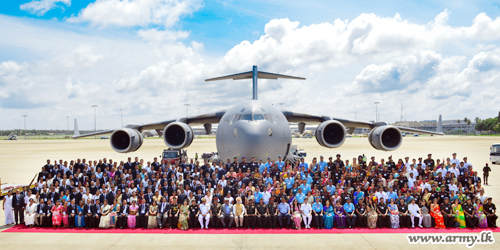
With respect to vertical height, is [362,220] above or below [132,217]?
below

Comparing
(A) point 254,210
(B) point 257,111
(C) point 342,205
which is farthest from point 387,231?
(B) point 257,111

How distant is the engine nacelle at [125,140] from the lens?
615 inches

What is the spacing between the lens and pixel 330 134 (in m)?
15.3

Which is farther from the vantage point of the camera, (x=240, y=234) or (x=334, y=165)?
(x=334, y=165)

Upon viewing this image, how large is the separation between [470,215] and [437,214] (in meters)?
0.90

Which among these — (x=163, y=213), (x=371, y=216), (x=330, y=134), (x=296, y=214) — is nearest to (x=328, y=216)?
(x=296, y=214)

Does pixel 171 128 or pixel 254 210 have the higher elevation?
pixel 171 128

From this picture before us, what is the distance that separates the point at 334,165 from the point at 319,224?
14.2ft

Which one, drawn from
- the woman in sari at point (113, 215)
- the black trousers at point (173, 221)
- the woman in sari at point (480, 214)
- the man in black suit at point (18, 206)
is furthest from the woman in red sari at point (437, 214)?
the man in black suit at point (18, 206)

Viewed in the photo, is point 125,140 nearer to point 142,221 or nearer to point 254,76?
point 254,76

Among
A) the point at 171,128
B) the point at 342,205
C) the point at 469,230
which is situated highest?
the point at 171,128

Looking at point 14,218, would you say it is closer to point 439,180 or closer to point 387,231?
point 387,231

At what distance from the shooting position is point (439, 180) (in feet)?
35.0

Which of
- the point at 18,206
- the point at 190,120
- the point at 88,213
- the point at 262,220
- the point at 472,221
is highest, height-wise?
the point at 190,120
